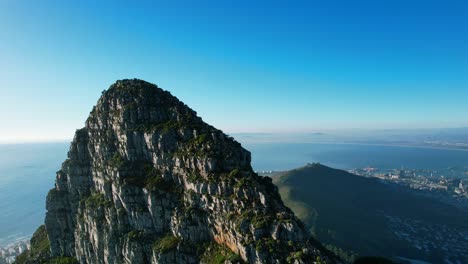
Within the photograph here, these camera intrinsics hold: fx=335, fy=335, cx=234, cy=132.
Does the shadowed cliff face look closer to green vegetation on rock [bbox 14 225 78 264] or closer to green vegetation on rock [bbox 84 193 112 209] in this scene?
green vegetation on rock [bbox 84 193 112 209]

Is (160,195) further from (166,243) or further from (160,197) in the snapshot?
(166,243)

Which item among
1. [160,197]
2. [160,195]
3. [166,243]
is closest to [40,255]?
[160,195]

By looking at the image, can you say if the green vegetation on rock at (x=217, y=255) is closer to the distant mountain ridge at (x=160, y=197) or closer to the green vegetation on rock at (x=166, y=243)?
the distant mountain ridge at (x=160, y=197)

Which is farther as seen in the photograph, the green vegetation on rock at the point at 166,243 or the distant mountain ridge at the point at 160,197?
the green vegetation on rock at the point at 166,243

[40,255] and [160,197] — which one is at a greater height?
[160,197]

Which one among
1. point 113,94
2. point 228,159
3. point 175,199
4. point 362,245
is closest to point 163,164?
point 175,199

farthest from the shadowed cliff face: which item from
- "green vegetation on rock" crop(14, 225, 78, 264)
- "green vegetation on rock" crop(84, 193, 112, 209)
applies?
"green vegetation on rock" crop(14, 225, 78, 264)

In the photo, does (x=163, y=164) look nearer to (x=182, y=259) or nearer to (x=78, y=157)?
(x=182, y=259)

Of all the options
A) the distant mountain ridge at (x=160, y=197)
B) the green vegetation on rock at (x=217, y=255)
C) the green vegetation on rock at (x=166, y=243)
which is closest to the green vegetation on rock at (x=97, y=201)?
the distant mountain ridge at (x=160, y=197)
